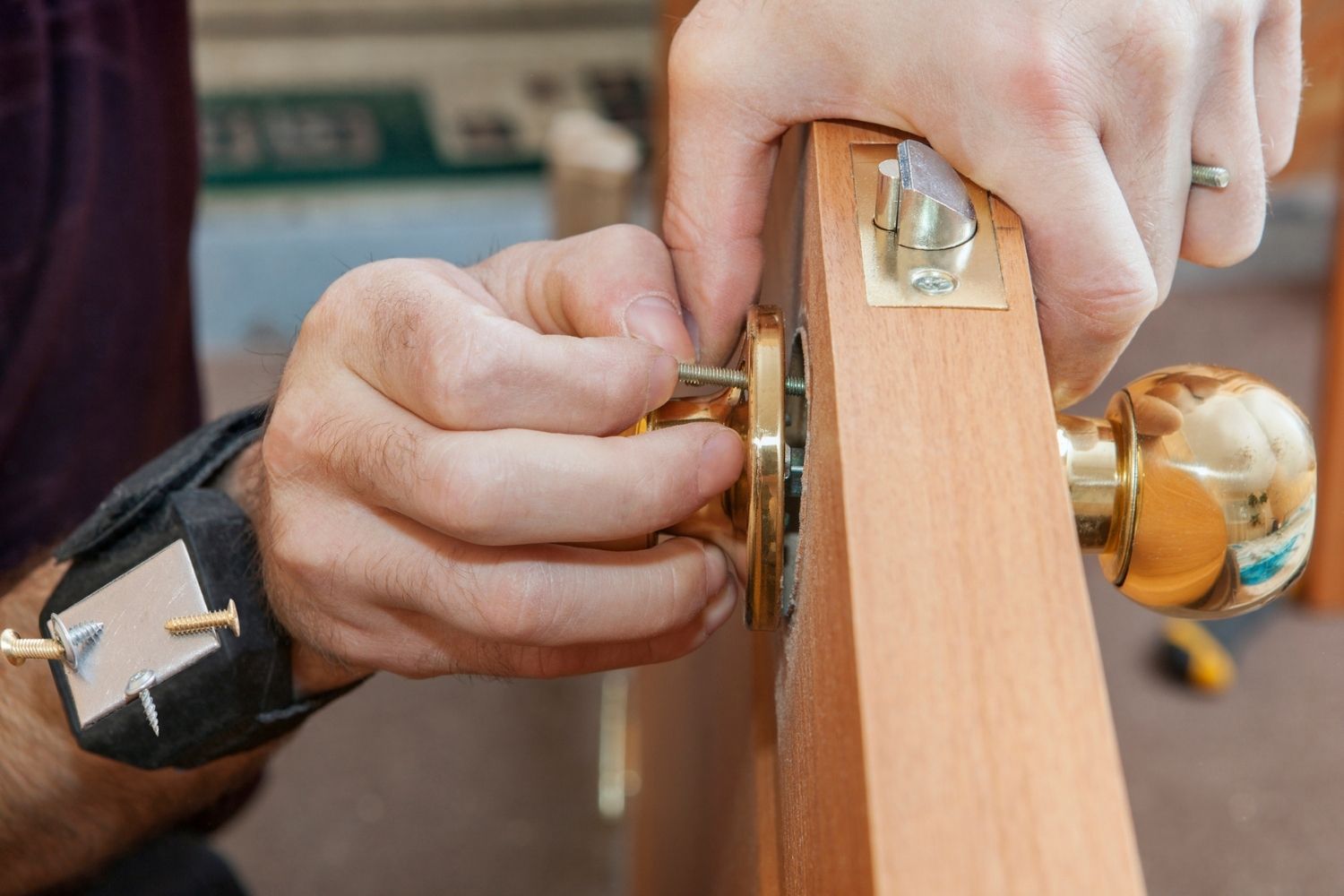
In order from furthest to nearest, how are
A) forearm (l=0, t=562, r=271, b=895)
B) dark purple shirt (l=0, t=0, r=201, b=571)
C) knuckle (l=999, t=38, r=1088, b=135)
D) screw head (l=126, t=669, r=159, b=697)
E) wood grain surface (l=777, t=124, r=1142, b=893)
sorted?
dark purple shirt (l=0, t=0, r=201, b=571)
forearm (l=0, t=562, r=271, b=895)
screw head (l=126, t=669, r=159, b=697)
knuckle (l=999, t=38, r=1088, b=135)
wood grain surface (l=777, t=124, r=1142, b=893)

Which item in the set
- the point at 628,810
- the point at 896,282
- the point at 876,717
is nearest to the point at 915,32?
the point at 896,282

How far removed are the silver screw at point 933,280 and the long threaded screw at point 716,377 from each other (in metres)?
0.07

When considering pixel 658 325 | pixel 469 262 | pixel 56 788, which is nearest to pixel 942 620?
pixel 658 325

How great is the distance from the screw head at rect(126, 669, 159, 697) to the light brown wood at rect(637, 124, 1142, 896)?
27 centimetres

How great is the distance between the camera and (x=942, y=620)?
0.28 meters

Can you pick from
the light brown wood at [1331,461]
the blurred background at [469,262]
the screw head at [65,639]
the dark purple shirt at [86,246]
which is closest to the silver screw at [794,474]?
the screw head at [65,639]

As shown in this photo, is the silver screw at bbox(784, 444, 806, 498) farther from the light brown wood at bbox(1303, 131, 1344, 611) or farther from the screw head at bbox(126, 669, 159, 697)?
the light brown wood at bbox(1303, 131, 1344, 611)

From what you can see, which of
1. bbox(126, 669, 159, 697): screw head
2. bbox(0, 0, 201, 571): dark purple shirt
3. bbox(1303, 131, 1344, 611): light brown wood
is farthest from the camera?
bbox(1303, 131, 1344, 611): light brown wood

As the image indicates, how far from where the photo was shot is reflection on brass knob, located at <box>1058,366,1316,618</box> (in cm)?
38

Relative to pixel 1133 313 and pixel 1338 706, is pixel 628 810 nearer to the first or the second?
pixel 1338 706

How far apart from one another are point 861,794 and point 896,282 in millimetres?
146

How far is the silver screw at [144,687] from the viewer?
47 cm

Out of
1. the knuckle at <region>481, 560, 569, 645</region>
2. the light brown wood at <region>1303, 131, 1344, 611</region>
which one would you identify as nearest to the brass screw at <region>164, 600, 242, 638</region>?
the knuckle at <region>481, 560, 569, 645</region>

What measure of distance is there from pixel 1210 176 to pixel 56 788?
0.65 metres
